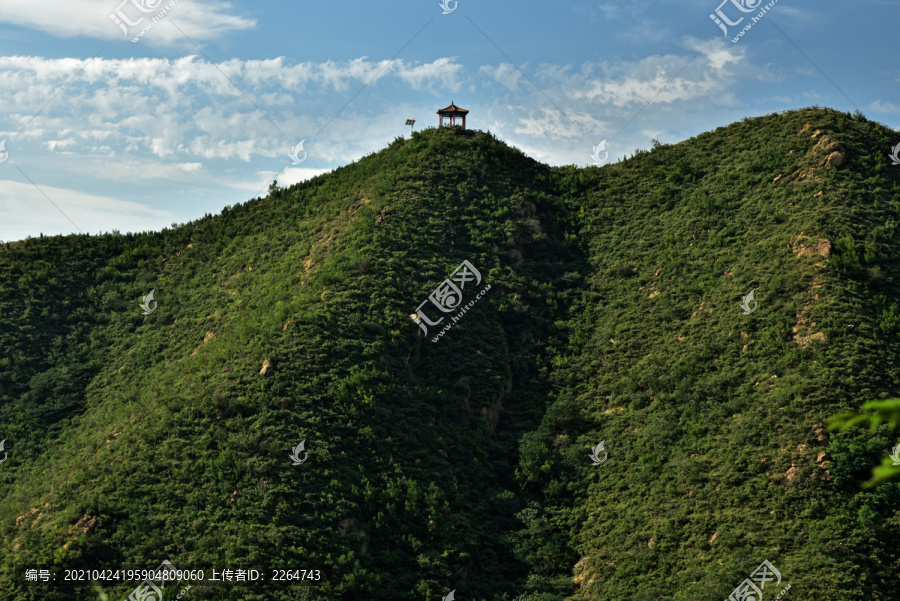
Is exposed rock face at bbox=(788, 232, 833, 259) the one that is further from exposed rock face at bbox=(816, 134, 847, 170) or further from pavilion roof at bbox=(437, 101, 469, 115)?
pavilion roof at bbox=(437, 101, 469, 115)

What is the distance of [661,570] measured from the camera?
1141 inches

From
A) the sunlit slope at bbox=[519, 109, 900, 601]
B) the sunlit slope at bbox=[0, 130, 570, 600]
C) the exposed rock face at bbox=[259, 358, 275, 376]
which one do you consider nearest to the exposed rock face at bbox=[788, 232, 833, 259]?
the sunlit slope at bbox=[519, 109, 900, 601]

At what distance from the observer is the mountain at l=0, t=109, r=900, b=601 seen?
29547 millimetres

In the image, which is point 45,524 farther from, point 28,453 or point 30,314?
point 30,314

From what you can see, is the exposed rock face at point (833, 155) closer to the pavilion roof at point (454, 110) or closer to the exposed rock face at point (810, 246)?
the exposed rock face at point (810, 246)

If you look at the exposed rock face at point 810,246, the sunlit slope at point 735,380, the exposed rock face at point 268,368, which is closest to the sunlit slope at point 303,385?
the exposed rock face at point 268,368

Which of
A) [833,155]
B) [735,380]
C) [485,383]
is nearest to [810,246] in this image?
[833,155]

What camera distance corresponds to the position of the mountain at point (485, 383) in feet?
96.9

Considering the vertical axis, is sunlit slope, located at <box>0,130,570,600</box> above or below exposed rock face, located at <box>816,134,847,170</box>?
below

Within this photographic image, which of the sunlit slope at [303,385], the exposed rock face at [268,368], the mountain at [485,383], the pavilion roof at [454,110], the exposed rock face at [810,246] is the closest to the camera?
the mountain at [485,383]

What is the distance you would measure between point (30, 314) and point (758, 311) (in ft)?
149

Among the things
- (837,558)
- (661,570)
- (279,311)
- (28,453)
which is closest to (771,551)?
(837,558)

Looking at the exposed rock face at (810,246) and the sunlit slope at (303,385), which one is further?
the exposed rock face at (810,246)

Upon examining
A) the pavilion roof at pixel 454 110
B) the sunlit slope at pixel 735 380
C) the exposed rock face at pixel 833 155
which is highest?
the pavilion roof at pixel 454 110
